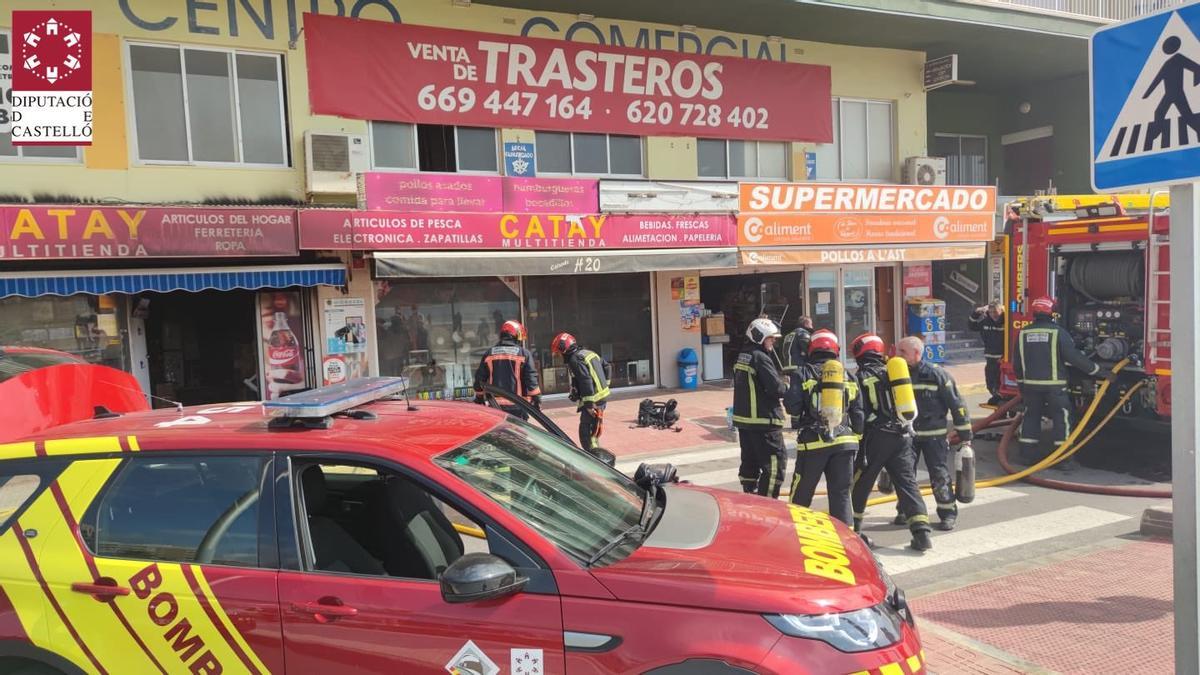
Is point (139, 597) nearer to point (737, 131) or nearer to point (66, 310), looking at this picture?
point (66, 310)

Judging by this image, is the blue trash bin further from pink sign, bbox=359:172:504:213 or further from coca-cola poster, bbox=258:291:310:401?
coca-cola poster, bbox=258:291:310:401

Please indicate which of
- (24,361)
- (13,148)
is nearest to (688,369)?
(13,148)

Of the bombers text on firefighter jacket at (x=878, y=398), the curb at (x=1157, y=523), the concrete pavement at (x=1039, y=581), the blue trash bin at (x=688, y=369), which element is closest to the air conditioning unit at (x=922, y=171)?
the blue trash bin at (x=688, y=369)

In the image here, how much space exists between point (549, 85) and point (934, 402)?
9047 mm

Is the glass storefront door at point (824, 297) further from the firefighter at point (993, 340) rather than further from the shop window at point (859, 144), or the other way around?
the firefighter at point (993, 340)

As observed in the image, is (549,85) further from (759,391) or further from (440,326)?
(759,391)

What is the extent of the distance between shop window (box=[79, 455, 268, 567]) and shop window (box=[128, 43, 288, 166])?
9.67 metres

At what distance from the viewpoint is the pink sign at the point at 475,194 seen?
11516 millimetres

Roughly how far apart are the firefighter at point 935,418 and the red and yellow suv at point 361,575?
12.3 ft

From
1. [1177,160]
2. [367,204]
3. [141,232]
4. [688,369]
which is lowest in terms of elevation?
[688,369]

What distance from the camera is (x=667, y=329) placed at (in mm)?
14891

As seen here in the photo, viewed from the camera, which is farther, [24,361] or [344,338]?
[344,338]

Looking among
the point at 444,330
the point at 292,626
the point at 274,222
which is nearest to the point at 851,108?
the point at 444,330

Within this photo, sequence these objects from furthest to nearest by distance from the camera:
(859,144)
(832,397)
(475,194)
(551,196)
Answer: (859,144) → (551,196) → (475,194) → (832,397)
